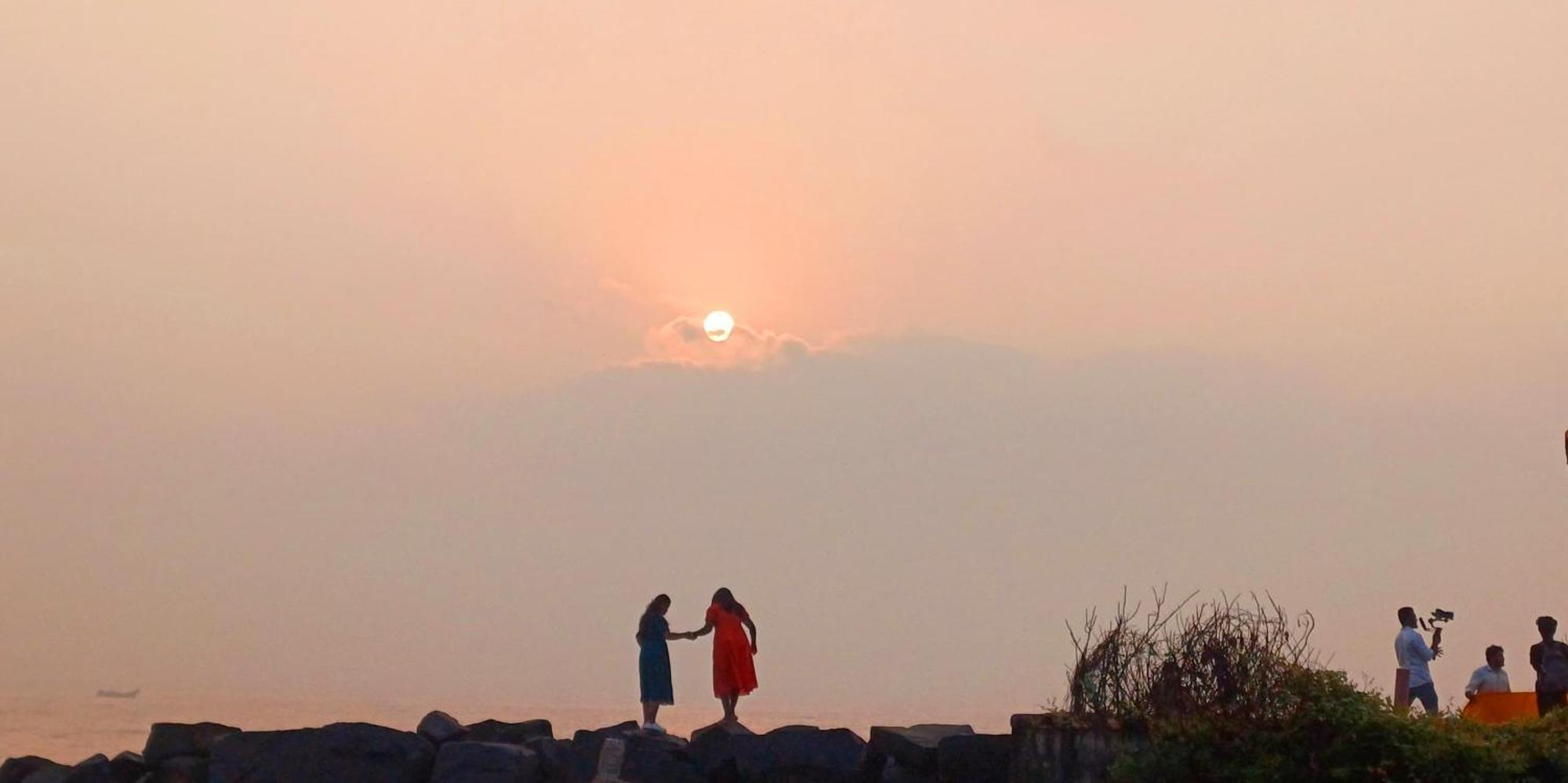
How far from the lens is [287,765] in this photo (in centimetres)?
1775

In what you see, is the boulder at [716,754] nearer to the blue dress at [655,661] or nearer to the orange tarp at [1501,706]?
the blue dress at [655,661]

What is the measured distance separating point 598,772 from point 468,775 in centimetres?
131

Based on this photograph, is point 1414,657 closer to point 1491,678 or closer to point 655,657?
point 1491,678

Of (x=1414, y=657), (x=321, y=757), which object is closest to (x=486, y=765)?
(x=321, y=757)

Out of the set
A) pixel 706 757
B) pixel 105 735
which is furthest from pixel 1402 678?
pixel 105 735

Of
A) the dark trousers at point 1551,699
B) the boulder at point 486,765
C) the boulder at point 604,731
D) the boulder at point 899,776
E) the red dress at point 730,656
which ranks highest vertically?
the red dress at point 730,656

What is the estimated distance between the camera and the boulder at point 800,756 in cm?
1720

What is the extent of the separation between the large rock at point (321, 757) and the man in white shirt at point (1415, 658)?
11.7 metres

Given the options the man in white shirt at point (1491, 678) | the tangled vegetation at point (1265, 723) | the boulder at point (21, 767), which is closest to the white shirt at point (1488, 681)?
the man in white shirt at point (1491, 678)

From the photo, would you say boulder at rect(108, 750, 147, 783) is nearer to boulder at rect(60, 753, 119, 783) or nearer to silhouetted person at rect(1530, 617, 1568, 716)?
boulder at rect(60, 753, 119, 783)

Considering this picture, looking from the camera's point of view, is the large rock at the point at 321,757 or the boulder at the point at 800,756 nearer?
the boulder at the point at 800,756

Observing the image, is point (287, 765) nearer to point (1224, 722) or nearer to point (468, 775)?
point (468, 775)

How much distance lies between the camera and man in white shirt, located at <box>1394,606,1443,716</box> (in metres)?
20.9

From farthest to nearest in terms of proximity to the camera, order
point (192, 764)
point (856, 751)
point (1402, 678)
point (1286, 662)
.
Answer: point (1402, 678) < point (192, 764) < point (856, 751) < point (1286, 662)
